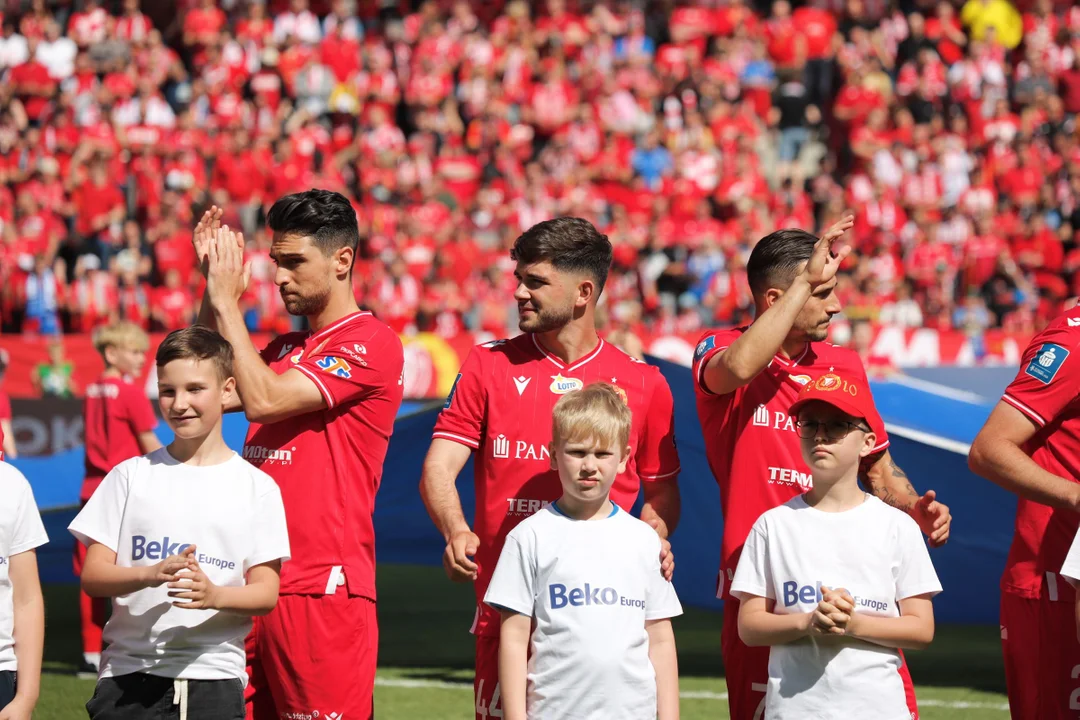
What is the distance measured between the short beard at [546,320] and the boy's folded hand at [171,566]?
52.5 inches

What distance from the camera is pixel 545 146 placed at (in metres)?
21.3

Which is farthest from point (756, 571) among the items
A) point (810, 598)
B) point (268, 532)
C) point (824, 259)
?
point (268, 532)

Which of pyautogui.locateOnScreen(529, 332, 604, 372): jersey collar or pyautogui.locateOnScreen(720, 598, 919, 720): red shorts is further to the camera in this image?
pyautogui.locateOnScreen(529, 332, 604, 372): jersey collar

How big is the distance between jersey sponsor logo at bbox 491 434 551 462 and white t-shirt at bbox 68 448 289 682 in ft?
2.66

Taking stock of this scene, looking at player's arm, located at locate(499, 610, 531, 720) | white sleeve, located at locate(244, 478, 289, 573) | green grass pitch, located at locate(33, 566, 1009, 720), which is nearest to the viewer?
player's arm, located at locate(499, 610, 531, 720)

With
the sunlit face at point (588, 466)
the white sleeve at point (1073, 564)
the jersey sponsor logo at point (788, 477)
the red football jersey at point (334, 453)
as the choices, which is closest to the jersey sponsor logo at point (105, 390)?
the red football jersey at point (334, 453)

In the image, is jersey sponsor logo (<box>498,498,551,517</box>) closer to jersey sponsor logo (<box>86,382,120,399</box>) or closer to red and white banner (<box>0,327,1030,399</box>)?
jersey sponsor logo (<box>86,382,120,399</box>)

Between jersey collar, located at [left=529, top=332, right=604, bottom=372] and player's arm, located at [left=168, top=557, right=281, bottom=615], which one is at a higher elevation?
jersey collar, located at [left=529, top=332, right=604, bottom=372]

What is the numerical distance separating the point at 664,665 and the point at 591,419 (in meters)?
0.72

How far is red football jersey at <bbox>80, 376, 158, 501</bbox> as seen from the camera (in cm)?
804

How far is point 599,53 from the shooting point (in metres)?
22.6

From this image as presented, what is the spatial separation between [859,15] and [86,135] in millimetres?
12154

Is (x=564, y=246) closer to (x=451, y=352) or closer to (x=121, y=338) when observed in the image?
(x=121, y=338)

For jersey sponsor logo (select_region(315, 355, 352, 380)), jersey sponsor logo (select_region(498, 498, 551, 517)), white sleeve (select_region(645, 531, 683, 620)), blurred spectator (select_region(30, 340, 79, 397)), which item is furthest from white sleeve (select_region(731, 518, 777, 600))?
blurred spectator (select_region(30, 340, 79, 397))
